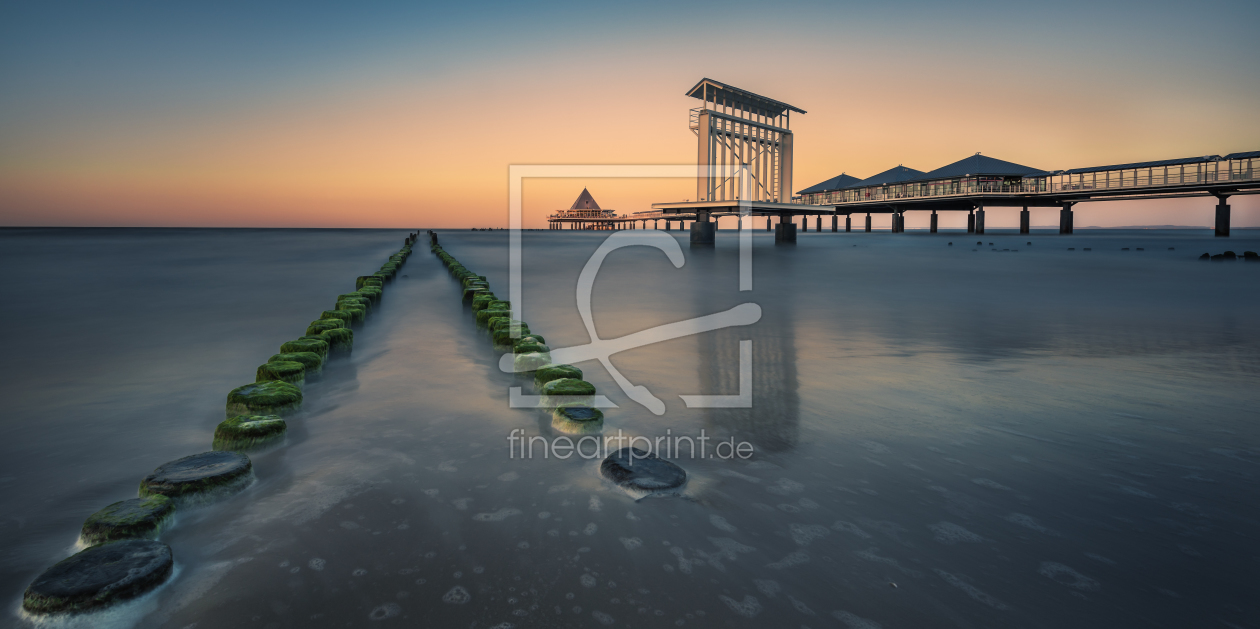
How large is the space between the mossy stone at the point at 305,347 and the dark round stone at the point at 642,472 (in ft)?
15.3

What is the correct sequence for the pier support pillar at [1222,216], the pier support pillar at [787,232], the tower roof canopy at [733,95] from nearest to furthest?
the tower roof canopy at [733,95]
the pier support pillar at [1222,216]
the pier support pillar at [787,232]

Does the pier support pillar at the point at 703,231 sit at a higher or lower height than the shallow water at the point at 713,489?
higher

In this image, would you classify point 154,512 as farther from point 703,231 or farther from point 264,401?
point 703,231

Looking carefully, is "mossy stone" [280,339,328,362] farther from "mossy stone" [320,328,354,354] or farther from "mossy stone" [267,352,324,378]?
"mossy stone" [320,328,354,354]

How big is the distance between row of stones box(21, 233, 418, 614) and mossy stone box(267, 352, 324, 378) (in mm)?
465

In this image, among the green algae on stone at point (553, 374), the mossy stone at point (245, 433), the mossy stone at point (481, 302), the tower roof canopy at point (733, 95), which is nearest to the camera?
the mossy stone at point (245, 433)

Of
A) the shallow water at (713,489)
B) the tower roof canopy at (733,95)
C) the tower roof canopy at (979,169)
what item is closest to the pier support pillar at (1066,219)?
the tower roof canopy at (979,169)

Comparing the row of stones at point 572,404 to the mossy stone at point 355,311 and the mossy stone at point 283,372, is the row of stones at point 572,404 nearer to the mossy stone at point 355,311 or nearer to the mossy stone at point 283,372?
the mossy stone at point 283,372

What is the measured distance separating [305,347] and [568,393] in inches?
142

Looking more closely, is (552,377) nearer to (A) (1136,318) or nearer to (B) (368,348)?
(B) (368,348)

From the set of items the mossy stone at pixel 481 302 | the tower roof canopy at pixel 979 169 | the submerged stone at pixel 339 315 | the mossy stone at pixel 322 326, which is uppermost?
the tower roof canopy at pixel 979 169

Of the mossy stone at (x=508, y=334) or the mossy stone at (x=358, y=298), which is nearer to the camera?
the mossy stone at (x=508, y=334)

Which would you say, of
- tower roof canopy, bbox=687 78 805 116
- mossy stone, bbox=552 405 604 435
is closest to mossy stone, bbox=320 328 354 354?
mossy stone, bbox=552 405 604 435

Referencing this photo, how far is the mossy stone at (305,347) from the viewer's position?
6.78m
